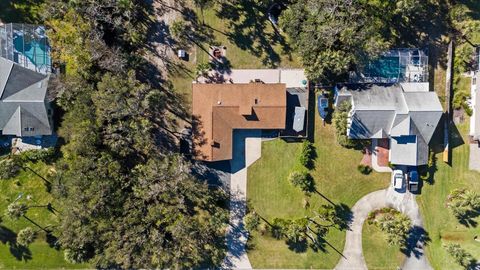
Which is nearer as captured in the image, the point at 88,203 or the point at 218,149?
the point at 88,203

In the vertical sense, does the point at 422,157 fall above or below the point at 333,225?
above

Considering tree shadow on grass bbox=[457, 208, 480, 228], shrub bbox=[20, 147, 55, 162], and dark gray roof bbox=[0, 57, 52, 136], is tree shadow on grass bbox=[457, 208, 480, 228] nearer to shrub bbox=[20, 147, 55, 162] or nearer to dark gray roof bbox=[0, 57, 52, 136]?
shrub bbox=[20, 147, 55, 162]

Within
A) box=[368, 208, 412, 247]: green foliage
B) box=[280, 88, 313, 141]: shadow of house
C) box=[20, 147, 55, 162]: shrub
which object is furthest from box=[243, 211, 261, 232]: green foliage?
box=[20, 147, 55, 162]: shrub

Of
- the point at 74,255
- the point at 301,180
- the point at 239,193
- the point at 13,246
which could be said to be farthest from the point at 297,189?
the point at 13,246

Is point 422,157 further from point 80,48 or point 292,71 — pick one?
point 80,48

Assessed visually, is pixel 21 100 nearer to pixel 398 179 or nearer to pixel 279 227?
pixel 279 227

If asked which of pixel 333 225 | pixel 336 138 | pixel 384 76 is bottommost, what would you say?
pixel 333 225

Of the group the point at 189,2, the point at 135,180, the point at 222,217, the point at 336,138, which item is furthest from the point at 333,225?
the point at 189,2
